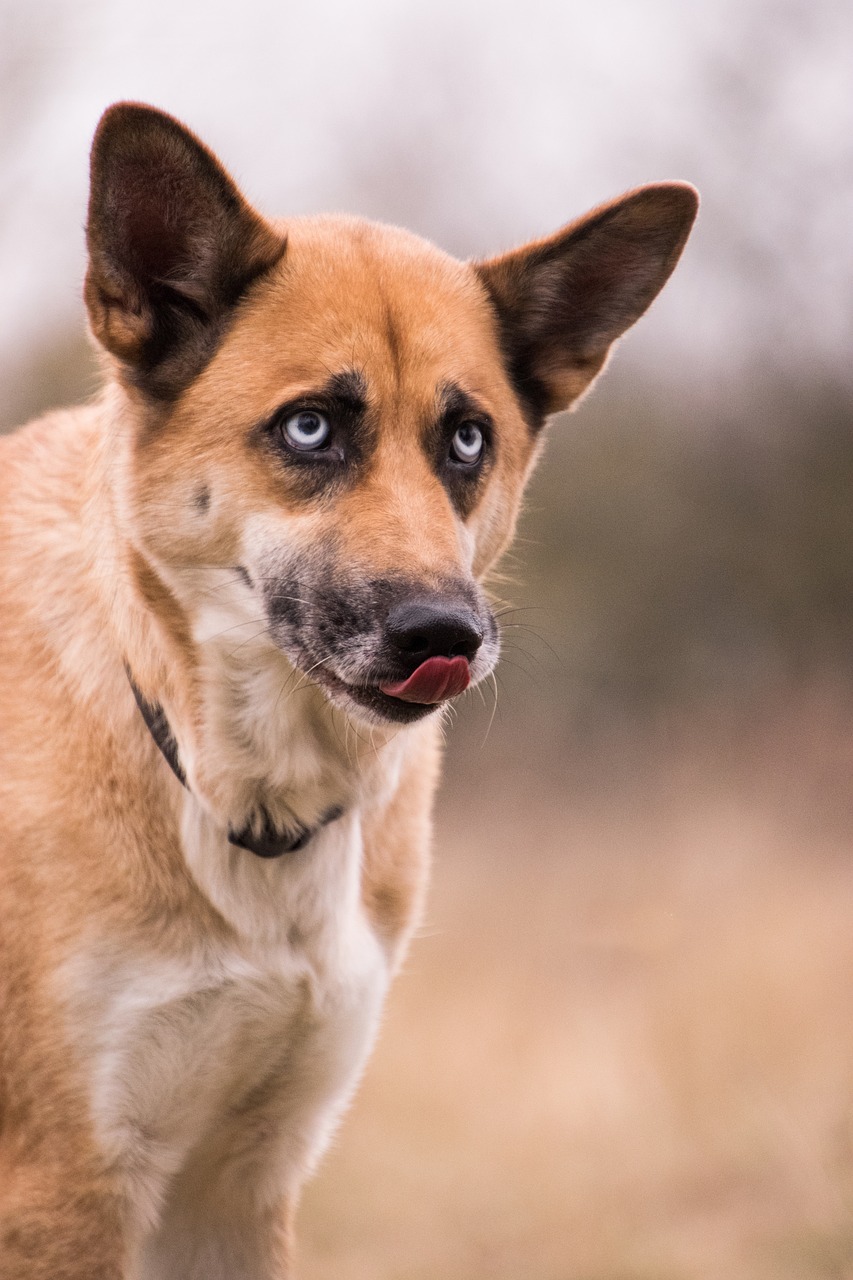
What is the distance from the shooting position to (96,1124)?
102 inches

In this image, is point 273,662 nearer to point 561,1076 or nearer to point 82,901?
point 82,901

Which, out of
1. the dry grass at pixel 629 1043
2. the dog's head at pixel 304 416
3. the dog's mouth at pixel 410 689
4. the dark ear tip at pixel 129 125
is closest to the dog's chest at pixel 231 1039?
the dog's mouth at pixel 410 689

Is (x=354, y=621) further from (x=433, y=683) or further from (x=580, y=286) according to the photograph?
(x=580, y=286)

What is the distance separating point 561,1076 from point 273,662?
11.0ft

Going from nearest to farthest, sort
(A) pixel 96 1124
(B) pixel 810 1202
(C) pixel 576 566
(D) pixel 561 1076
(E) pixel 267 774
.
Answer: (A) pixel 96 1124 < (E) pixel 267 774 < (B) pixel 810 1202 < (D) pixel 561 1076 < (C) pixel 576 566

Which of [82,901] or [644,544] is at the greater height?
[82,901]

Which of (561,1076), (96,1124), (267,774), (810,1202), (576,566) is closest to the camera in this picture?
(96,1124)

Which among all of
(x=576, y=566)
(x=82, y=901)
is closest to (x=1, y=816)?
(x=82, y=901)

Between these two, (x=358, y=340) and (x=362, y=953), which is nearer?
(x=358, y=340)

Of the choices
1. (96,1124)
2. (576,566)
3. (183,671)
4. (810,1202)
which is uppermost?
(183,671)

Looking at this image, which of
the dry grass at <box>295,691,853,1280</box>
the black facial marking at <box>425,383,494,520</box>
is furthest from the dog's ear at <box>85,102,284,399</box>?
the dry grass at <box>295,691,853,1280</box>

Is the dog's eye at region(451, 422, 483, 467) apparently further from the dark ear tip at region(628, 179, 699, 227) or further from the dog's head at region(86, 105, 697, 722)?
the dark ear tip at region(628, 179, 699, 227)

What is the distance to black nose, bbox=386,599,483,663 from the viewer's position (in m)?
2.36

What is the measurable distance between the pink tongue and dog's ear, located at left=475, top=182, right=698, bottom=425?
0.90 metres
